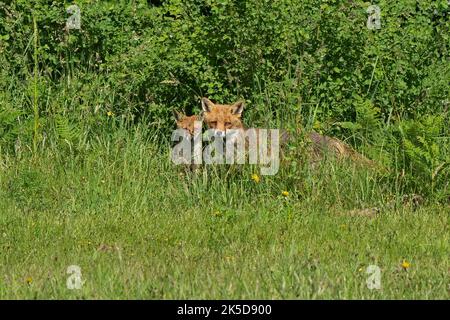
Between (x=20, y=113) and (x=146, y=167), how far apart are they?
149 centimetres

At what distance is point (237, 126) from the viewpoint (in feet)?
31.9

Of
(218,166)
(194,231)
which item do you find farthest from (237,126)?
(194,231)

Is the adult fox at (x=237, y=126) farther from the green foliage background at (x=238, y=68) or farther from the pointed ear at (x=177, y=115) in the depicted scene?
the pointed ear at (x=177, y=115)

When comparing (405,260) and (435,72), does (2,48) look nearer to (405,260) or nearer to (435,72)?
(435,72)

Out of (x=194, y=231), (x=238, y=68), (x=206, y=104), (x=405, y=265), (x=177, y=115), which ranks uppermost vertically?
(x=238, y=68)

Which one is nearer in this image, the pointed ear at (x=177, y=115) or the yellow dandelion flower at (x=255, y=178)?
the yellow dandelion flower at (x=255, y=178)

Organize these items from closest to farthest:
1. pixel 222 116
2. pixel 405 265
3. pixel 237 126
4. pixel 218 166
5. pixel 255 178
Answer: pixel 405 265
pixel 255 178
pixel 218 166
pixel 222 116
pixel 237 126

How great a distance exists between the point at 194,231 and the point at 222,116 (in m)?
2.25

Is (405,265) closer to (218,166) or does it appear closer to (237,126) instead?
(218,166)

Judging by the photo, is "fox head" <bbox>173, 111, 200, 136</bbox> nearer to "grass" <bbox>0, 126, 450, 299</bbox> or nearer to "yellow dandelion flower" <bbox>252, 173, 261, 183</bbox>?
"grass" <bbox>0, 126, 450, 299</bbox>

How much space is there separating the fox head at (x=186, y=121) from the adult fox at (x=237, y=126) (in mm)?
184

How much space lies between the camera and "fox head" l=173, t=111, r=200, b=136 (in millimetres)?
9930

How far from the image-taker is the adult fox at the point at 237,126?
950cm

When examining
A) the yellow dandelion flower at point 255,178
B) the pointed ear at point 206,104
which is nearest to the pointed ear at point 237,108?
the pointed ear at point 206,104
